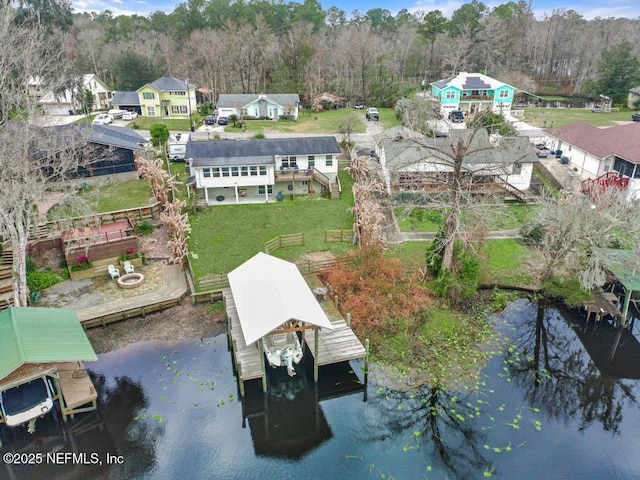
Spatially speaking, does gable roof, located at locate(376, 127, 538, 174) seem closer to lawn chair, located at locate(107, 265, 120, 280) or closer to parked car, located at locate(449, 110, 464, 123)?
lawn chair, located at locate(107, 265, 120, 280)

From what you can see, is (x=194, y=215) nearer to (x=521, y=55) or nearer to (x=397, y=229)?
(x=397, y=229)

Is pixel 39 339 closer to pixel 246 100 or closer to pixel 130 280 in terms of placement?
pixel 130 280

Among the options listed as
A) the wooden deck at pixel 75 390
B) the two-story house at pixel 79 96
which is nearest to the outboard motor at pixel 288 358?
the wooden deck at pixel 75 390

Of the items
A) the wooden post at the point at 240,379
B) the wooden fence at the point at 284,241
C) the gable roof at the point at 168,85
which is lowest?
the wooden post at the point at 240,379

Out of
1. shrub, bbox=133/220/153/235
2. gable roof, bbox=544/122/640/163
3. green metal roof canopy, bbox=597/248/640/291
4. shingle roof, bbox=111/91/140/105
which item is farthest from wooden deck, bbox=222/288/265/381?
shingle roof, bbox=111/91/140/105

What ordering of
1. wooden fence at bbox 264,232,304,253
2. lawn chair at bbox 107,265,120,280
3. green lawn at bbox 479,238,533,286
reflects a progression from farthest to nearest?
wooden fence at bbox 264,232,304,253 < green lawn at bbox 479,238,533,286 < lawn chair at bbox 107,265,120,280

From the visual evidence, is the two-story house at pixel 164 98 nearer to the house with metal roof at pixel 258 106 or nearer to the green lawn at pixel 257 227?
the house with metal roof at pixel 258 106
